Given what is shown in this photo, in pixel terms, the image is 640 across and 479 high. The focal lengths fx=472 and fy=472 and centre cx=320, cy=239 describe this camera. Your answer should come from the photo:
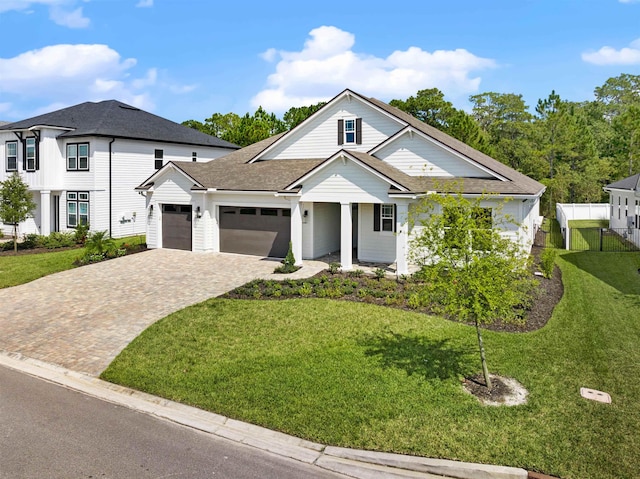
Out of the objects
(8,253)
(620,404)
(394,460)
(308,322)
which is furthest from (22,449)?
(8,253)

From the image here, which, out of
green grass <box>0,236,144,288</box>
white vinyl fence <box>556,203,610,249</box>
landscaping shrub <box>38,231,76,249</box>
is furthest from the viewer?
white vinyl fence <box>556,203,610,249</box>

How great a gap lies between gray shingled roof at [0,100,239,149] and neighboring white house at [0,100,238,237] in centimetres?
6

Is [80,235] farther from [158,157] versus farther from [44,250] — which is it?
[158,157]

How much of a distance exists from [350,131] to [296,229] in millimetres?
6384

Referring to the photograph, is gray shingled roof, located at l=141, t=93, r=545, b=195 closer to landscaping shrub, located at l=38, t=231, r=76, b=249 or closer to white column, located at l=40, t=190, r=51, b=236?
landscaping shrub, located at l=38, t=231, r=76, b=249

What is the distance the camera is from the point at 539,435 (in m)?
6.78

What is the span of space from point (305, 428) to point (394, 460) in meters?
1.40

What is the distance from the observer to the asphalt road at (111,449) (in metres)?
6.02

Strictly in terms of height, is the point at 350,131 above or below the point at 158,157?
above

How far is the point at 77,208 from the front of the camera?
2805 centimetres

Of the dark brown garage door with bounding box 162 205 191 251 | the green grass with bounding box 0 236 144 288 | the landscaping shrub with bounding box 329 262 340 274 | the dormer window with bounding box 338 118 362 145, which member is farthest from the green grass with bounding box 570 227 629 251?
the green grass with bounding box 0 236 144 288

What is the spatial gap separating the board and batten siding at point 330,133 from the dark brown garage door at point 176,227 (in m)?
5.30

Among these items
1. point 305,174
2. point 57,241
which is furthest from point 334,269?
point 57,241

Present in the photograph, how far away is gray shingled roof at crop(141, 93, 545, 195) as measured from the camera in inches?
709
